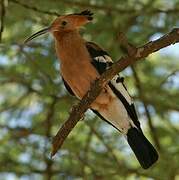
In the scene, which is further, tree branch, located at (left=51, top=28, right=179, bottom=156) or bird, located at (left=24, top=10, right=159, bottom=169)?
bird, located at (left=24, top=10, right=159, bottom=169)

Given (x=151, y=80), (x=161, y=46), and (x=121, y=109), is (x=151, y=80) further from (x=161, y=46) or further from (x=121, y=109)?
(x=161, y=46)

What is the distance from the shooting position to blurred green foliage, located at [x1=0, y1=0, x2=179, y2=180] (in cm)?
513

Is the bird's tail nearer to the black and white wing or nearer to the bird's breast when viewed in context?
the black and white wing

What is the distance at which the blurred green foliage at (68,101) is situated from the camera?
5133mm

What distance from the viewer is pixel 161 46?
10.1 feet

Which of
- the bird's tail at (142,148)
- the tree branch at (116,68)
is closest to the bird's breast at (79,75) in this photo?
the bird's tail at (142,148)

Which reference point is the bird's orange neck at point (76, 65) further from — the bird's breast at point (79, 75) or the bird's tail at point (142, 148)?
the bird's tail at point (142, 148)

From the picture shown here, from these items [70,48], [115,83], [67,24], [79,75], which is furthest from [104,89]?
[67,24]

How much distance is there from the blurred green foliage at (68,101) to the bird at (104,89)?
26.9 inches

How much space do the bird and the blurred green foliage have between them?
0.68 meters

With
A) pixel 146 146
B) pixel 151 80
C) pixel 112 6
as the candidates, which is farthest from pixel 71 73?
pixel 151 80

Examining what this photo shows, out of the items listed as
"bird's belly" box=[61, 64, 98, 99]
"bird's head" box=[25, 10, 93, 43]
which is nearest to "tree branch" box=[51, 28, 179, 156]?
"bird's belly" box=[61, 64, 98, 99]

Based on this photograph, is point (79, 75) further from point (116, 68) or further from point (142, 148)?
point (116, 68)

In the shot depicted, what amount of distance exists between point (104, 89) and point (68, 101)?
110 cm
